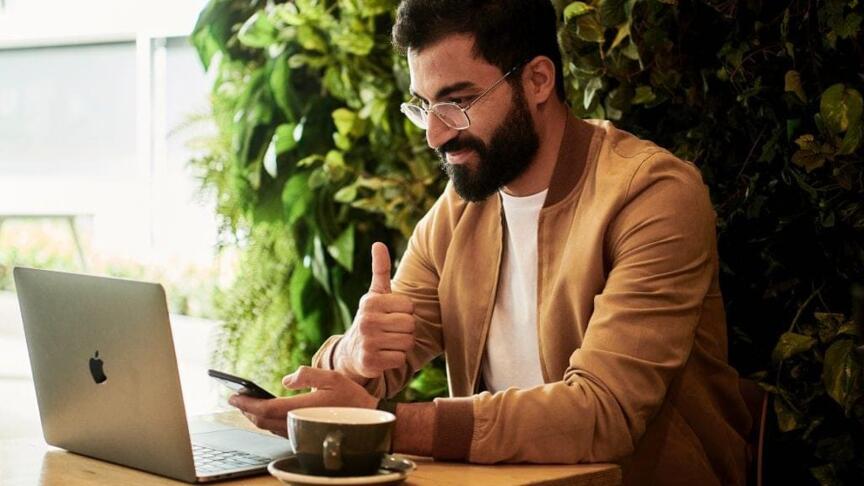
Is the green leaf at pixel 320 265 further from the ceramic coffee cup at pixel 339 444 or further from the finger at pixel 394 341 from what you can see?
the ceramic coffee cup at pixel 339 444

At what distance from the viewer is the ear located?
2.14 meters

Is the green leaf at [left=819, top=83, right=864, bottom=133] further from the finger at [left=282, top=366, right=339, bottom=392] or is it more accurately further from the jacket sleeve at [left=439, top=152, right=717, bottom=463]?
the finger at [left=282, top=366, right=339, bottom=392]

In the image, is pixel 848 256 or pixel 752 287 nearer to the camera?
pixel 848 256

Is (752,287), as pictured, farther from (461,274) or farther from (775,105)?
(461,274)

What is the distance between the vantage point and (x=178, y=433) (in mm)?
1498

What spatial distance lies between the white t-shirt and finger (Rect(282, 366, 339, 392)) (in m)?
0.47

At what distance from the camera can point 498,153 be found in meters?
2.05

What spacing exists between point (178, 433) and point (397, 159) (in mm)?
1674

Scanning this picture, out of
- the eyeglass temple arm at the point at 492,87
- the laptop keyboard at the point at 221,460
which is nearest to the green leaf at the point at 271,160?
the eyeglass temple arm at the point at 492,87

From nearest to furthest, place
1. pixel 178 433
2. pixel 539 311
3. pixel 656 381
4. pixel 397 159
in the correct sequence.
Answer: pixel 178 433
pixel 656 381
pixel 539 311
pixel 397 159

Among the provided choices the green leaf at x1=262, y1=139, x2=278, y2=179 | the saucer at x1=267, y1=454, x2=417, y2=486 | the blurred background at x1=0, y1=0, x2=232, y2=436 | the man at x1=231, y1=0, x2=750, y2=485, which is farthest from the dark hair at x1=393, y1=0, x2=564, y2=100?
the blurred background at x1=0, y1=0, x2=232, y2=436

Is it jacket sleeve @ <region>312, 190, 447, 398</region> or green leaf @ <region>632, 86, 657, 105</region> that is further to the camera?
green leaf @ <region>632, 86, 657, 105</region>

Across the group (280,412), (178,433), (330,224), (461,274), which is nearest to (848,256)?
(461,274)

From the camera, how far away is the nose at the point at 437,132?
2061mm
